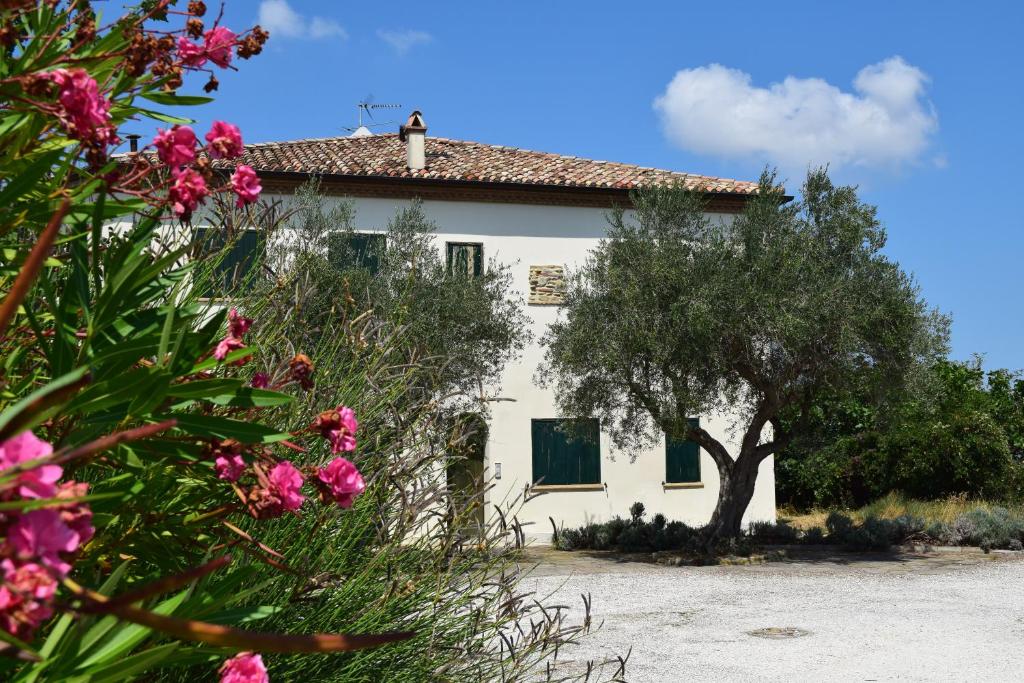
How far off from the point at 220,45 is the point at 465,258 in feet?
56.4

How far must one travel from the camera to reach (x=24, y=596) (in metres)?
0.88

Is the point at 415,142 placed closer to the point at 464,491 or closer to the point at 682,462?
the point at 682,462

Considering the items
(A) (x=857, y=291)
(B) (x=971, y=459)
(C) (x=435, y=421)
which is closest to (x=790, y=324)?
(A) (x=857, y=291)

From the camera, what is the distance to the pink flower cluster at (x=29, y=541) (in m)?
0.87

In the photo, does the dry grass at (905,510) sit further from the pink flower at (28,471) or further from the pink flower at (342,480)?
the pink flower at (28,471)

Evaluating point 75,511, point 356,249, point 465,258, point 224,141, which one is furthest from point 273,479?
point 465,258

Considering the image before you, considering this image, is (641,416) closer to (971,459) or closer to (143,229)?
(971,459)

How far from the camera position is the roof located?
65.7ft

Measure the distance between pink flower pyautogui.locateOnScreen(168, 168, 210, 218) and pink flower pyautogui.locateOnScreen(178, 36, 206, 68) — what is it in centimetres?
54

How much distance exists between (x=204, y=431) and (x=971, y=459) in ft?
74.1

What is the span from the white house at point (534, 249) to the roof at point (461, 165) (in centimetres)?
5

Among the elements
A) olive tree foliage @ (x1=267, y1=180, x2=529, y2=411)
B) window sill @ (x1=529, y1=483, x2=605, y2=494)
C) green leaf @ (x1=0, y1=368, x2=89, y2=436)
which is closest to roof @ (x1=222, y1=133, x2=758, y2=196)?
olive tree foliage @ (x1=267, y1=180, x2=529, y2=411)

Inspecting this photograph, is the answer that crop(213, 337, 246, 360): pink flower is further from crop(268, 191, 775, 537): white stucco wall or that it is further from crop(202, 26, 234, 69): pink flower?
crop(268, 191, 775, 537): white stucco wall

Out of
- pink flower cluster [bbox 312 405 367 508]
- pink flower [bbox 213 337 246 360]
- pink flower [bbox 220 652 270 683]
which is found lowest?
pink flower [bbox 220 652 270 683]
